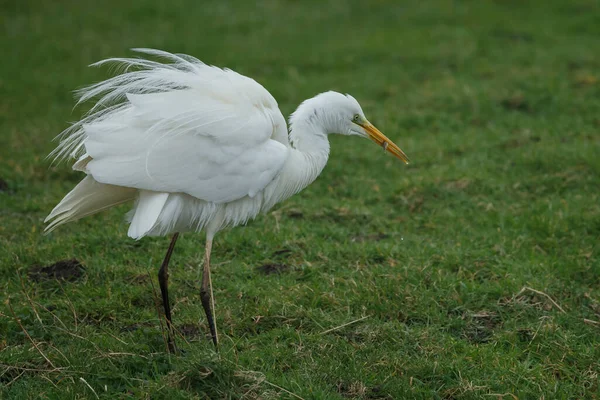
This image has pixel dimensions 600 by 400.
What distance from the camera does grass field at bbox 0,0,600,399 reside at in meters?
4.13

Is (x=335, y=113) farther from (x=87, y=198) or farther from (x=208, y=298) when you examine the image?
(x=87, y=198)

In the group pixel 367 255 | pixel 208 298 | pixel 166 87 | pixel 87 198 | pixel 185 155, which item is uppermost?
pixel 166 87

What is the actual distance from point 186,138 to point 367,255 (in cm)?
184

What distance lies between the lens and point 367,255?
18.4 ft

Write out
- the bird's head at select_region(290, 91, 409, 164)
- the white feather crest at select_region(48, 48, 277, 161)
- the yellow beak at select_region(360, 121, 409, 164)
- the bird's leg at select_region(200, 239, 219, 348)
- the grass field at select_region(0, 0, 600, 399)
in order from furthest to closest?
1. the yellow beak at select_region(360, 121, 409, 164)
2. the bird's head at select_region(290, 91, 409, 164)
3. the white feather crest at select_region(48, 48, 277, 161)
4. the bird's leg at select_region(200, 239, 219, 348)
5. the grass field at select_region(0, 0, 600, 399)

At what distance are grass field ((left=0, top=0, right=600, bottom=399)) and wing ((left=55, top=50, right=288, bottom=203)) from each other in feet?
2.98

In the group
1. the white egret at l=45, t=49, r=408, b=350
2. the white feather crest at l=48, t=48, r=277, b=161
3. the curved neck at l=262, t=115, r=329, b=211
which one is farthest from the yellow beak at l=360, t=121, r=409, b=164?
the white feather crest at l=48, t=48, r=277, b=161

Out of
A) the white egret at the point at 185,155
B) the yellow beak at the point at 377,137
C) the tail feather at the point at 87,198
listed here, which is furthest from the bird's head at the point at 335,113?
the tail feather at the point at 87,198

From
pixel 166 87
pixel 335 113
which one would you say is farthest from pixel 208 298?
pixel 335 113

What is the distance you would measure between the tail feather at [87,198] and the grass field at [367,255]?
0.62 metres

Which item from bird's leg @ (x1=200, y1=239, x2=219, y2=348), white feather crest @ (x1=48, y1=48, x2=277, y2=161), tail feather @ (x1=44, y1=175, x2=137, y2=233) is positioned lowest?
bird's leg @ (x1=200, y1=239, x2=219, y2=348)

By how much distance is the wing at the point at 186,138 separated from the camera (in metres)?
4.22

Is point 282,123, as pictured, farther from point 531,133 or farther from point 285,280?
point 531,133

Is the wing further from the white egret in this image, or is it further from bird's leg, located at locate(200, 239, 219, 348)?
bird's leg, located at locate(200, 239, 219, 348)
